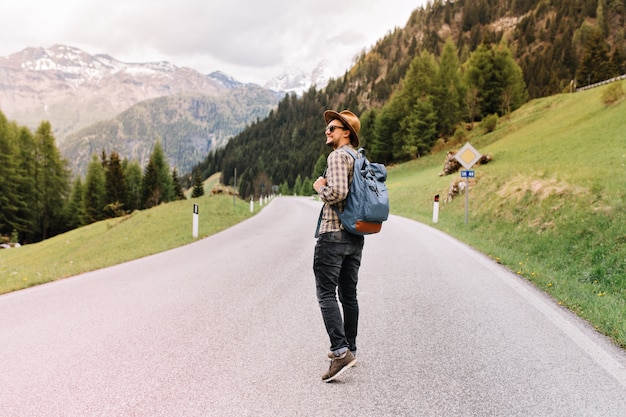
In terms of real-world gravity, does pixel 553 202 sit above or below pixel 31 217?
above

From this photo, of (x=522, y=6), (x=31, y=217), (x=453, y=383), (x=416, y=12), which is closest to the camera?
(x=453, y=383)

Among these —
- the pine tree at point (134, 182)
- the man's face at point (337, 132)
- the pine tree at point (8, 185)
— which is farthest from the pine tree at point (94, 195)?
the man's face at point (337, 132)

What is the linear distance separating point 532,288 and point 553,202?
6.92m

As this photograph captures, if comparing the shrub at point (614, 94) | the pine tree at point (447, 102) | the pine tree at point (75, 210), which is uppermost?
the pine tree at point (447, 102)

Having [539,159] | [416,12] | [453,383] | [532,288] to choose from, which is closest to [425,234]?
[532,288]

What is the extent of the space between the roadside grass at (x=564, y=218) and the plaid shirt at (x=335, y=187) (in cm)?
332

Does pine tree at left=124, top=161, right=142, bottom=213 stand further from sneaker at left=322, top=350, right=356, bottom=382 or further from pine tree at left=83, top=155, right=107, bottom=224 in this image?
sneaker at left=322, top=350, right=356, bottom=382

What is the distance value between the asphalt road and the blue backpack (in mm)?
1270

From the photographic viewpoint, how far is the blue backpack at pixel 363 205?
3.26 meters

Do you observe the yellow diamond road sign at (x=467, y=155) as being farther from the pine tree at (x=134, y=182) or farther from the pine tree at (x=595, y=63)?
the pine tree at (x=595, y=63)

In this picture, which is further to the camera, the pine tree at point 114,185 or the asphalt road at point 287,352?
the pine tree at point 114,185

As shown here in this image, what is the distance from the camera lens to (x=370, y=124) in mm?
67625

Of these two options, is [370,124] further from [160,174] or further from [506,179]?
[506,179]

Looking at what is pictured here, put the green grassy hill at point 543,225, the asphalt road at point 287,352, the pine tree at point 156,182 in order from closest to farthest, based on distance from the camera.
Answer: the asphalt road at point 287,352 < the green grassy hill at point 543,225 < the pine tree at point 156,182
